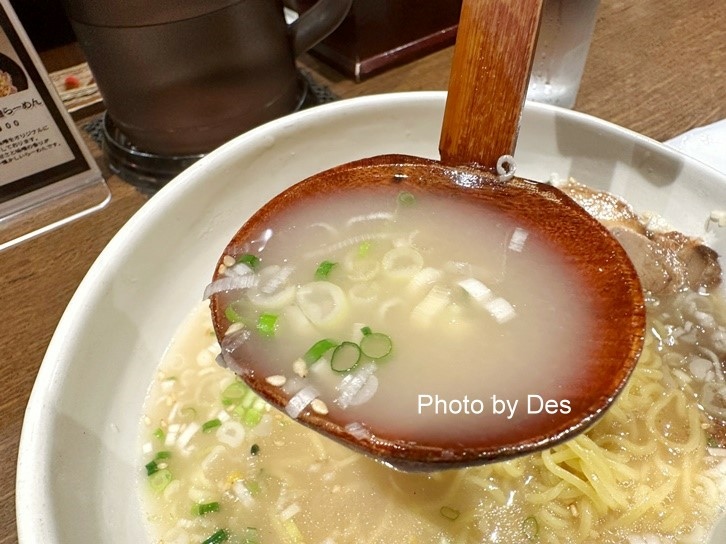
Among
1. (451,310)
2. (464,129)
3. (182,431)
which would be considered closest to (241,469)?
(182,431)

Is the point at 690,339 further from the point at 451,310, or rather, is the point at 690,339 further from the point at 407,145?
the point at 407,145

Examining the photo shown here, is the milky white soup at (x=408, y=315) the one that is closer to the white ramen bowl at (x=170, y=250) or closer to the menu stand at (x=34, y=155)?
the white ramen bowl at (x=170, y=250)

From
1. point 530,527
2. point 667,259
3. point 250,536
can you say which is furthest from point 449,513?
point 667,259

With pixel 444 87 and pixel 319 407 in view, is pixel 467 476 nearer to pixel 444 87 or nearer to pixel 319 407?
pixel 319 407

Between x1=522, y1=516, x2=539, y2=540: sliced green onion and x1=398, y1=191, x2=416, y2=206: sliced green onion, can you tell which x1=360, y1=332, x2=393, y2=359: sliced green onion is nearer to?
x1=398, y1=191, x2=416, y2=206: sliced green onion

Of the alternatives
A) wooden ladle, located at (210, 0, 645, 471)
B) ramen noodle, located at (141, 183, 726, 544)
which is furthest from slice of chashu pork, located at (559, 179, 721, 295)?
wooden ladle, located at (210, 0, 645, 471)
